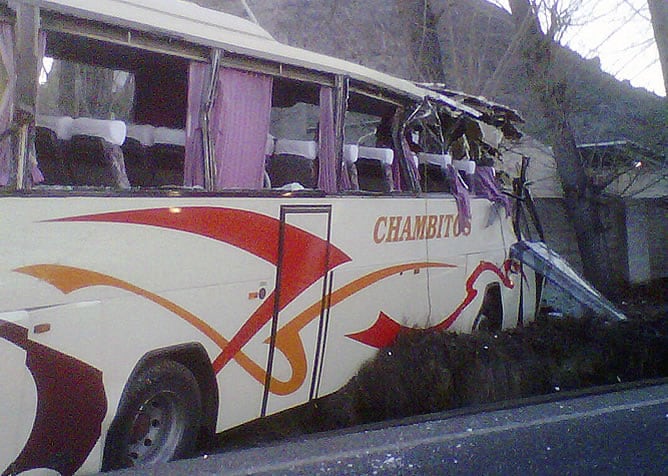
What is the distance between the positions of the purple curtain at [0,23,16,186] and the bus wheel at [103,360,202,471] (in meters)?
1.62

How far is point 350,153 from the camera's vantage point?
7.59 metres

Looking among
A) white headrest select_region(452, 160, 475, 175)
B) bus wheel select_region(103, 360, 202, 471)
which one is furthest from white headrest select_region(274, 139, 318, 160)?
white headrest select_region(452, 160, 475, 175)

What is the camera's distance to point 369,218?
7652 millimetres

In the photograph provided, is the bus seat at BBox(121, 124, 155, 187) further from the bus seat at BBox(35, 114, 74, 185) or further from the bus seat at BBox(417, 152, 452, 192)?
the bus seat at BBox(417, 152, 452, 192)

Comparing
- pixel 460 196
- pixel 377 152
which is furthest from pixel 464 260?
pixel 377 152

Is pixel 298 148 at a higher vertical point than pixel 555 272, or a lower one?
higher

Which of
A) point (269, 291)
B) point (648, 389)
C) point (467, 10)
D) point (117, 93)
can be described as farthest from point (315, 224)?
point (467, 10)

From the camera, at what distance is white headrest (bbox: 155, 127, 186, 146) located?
695cm

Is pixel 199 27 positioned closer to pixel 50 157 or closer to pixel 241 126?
pixel 241 126

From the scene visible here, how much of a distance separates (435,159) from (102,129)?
461 cm

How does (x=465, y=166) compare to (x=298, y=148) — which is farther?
(x=465, y=166)

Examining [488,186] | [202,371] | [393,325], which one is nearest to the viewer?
[202,371]

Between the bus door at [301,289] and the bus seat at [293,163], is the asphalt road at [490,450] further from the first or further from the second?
the bus seat at [293,163]

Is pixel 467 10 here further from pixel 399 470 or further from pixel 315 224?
pixel 399 470
